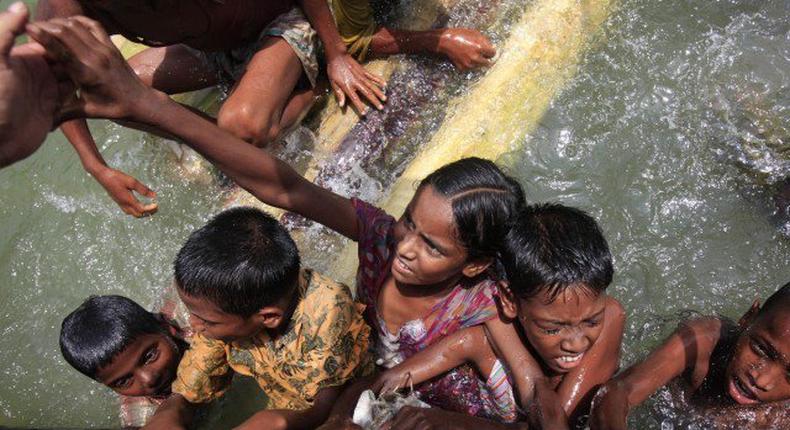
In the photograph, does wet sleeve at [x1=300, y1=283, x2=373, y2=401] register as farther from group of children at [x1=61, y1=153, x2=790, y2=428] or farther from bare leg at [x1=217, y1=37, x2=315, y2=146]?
bare leg at [x1=217, y1=37, x2=315, y2=146]

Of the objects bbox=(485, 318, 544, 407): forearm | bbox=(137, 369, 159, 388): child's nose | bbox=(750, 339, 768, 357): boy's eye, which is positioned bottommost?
bbox=(137, 369, 159, 388): child's nose

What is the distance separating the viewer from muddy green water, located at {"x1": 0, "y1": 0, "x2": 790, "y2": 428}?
10.3ft

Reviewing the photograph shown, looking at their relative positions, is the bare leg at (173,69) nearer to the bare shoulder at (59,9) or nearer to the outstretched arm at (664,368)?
the bare shoulder at (59,9)

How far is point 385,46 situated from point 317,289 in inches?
62.0

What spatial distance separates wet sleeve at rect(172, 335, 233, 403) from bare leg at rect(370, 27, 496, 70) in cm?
172

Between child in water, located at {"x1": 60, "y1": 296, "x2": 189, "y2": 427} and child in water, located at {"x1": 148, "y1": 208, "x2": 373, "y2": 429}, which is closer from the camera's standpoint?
child in water, located at {"x1": 148, "y1": 208, "x2": 373, "y2": 429}

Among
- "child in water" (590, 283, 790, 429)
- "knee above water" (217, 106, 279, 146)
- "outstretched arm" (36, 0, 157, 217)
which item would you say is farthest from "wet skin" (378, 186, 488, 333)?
"outstretched arm" (36, 0, 157, 217)

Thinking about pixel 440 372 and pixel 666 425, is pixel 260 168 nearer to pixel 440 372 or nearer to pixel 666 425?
pixel 440 372

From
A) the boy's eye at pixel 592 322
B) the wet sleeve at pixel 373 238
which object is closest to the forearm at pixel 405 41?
the wet sleeve at pixel 373 238

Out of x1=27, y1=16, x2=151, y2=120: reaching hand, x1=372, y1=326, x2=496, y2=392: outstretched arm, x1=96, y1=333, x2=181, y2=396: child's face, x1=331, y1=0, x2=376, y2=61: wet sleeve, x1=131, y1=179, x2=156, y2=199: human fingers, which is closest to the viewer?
x1=27, y1=16, x2=151, y2=120: reaching hand

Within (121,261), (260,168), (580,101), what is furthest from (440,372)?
(121,261)

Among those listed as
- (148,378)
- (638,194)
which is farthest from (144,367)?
(638,194)

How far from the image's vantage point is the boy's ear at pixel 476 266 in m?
2.27

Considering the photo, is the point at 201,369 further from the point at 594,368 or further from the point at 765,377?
the point at 765,377
